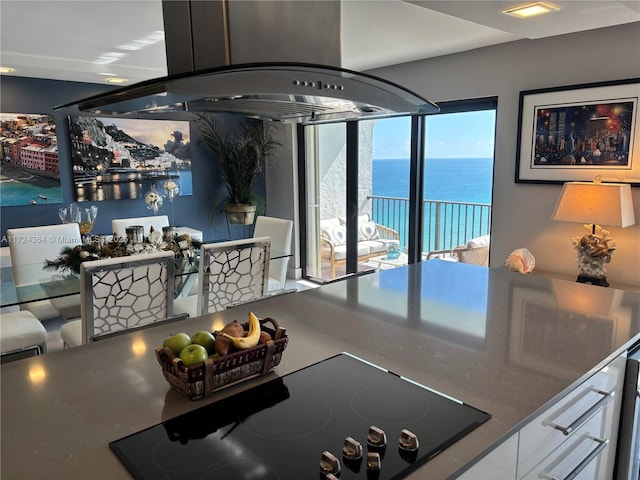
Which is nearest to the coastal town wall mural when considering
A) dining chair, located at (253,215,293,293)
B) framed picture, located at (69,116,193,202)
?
framed picture, located at (69,116,193,202)

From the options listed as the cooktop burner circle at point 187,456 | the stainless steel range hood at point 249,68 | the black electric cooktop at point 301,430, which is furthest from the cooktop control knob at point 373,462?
the stainless steel range hood at point 249,68

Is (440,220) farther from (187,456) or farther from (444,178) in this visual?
(187,456)

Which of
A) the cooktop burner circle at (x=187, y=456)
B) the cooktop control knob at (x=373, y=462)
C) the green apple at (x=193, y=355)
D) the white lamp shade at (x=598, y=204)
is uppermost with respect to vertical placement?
the white lamp shade at (x=598, y=204)

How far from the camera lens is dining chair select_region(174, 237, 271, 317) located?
2.85m

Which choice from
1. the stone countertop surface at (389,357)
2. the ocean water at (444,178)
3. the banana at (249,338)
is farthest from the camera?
the ocean water at (444,178)

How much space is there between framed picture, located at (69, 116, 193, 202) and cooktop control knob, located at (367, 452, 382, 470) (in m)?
4.89

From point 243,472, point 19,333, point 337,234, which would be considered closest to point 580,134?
point 337,234

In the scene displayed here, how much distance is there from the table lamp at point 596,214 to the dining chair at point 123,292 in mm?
2422

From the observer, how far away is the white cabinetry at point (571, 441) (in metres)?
1.15

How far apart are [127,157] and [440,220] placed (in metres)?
3.41

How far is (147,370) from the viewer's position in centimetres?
141

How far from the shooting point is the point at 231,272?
298 centimetres

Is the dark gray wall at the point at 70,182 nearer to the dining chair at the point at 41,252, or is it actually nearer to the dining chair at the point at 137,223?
the dining chair at the point at 137,223

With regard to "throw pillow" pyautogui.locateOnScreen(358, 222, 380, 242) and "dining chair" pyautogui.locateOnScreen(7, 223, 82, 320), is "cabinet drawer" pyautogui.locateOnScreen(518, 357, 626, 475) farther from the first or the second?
"throw pillow" pyautogui.locateOnScreen(358, 222, 380, 242)
